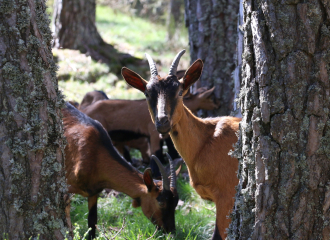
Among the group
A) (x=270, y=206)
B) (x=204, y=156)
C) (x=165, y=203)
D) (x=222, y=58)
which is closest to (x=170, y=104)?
(x=204, y=156)

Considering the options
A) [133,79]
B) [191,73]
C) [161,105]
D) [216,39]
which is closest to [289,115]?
[161,105]

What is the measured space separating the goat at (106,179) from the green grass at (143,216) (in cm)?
18

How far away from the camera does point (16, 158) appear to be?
274cm

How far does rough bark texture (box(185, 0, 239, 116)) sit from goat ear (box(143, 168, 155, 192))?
102 inches

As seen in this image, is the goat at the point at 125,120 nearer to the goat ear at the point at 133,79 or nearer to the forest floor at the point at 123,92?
the forest floor at the point at 123,92

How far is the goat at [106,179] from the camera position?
476 centimetres

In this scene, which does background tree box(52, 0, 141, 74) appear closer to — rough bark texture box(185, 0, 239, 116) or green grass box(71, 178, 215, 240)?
rough bark texture box(185, 0, 239, 116)

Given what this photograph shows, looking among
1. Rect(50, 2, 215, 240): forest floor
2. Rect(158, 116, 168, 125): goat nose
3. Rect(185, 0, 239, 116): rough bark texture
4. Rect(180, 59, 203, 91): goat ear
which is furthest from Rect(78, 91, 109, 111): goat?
Rect(158, 116, 168, 125): goat nose

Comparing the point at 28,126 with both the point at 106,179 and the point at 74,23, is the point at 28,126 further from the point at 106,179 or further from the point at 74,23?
the point at 74,23

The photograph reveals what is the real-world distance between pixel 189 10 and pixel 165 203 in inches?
152

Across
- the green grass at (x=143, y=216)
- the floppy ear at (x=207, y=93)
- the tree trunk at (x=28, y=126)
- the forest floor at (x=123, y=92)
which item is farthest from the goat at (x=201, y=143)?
the floppy ear at (x=207, y=93)

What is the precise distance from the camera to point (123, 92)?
1126 centimetres

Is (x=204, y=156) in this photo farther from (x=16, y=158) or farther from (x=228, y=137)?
(x=16, y=158)

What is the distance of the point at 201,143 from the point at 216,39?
3.14m
